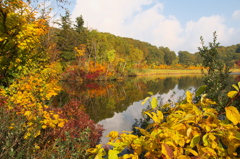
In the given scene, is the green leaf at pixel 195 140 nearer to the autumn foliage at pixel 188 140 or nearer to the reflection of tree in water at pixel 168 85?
the autumn foliage at pixel 188 140

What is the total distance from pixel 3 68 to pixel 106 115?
6840 mm

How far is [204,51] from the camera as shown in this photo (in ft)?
9.67

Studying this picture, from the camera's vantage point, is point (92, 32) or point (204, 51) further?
point (92, 32)

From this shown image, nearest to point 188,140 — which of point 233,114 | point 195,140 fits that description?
point 195,140

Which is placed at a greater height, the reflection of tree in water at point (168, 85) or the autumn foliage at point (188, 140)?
the autumn foliage at point (188, 140)

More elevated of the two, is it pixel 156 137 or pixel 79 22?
pixel 79 22

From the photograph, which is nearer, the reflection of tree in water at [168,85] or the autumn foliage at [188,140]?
the autumn foliage at [188,140]

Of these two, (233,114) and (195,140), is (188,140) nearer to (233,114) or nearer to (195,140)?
(195,140)

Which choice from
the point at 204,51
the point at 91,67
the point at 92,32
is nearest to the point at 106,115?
the point at 204,51

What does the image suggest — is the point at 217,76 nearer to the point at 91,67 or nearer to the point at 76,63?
the point at 91,67

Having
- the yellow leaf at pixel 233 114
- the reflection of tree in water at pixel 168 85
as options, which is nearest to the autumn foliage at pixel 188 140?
the yellow leaf at pixel 233 114

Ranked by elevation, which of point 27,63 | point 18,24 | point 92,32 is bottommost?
point 27,63

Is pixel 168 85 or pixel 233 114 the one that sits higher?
pixel 233 114

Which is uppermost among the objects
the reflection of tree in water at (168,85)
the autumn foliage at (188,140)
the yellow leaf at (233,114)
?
the yellow leaf at (233,114)
